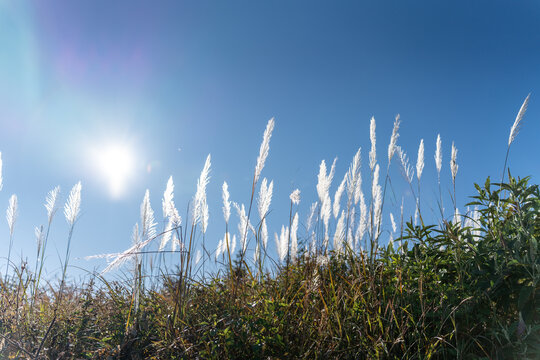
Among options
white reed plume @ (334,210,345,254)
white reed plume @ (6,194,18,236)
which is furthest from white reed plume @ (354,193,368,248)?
white reed plume @ (6,194,18,236)

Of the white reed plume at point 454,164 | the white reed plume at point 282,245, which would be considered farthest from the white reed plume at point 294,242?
the white reed plume at point 454,164

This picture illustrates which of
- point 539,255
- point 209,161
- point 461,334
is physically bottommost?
point 461,334

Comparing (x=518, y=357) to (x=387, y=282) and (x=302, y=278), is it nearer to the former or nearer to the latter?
(x=387, y=282)

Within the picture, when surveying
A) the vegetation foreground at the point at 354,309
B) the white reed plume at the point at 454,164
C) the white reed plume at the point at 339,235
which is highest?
the white reed plume at the point at 454,164

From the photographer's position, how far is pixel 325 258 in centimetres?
262

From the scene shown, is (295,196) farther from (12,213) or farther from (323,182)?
(12,213)

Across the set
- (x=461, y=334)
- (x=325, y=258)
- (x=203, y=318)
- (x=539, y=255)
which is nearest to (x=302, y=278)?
(x=325, y=258)

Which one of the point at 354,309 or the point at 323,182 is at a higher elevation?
the point at 323,182

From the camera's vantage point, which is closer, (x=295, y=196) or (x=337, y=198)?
(x=295, y=196)

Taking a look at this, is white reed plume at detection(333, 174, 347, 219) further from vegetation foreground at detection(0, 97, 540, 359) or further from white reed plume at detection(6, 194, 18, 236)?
white reed plume at detection(6, 194, 18, 236)

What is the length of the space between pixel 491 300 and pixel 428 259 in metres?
0.37

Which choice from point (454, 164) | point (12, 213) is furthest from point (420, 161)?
point (12, 213)

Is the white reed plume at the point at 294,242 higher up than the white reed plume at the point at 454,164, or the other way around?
the white reed plume at the point at 454,164

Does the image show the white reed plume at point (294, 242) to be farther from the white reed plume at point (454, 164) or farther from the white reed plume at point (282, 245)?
the white reed plume at point (454, 164)
